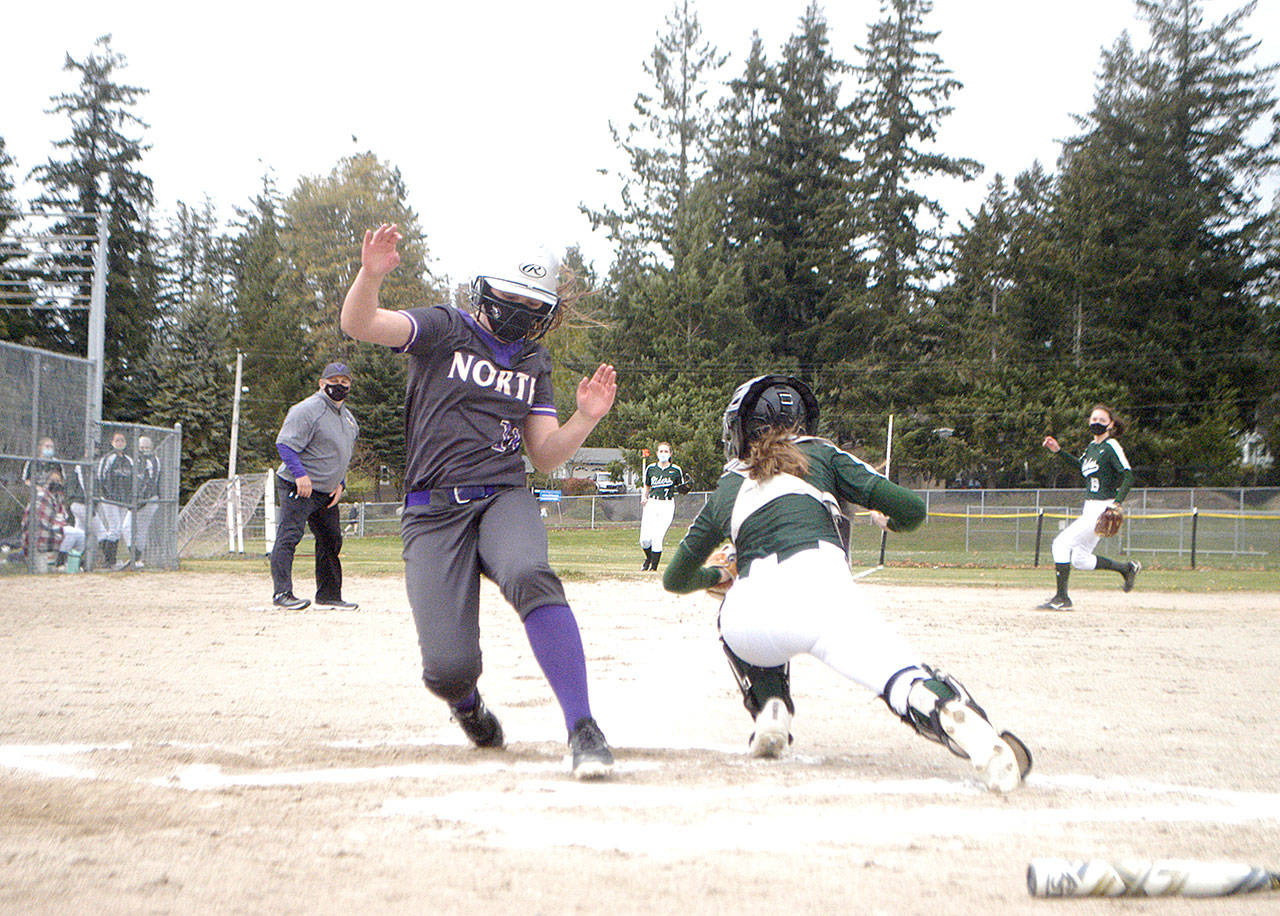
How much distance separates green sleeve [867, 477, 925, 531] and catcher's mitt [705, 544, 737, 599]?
53 centimetres

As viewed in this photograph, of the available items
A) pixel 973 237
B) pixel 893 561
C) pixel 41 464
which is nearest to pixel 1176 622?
pixel 41 464

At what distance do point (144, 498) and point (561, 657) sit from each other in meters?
13.6

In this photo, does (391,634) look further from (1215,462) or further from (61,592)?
(1215,462)

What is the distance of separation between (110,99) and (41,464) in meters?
46.1

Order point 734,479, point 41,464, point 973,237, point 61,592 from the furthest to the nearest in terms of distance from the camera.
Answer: point 973,237, point 41,464, point 61,592, point 734,479

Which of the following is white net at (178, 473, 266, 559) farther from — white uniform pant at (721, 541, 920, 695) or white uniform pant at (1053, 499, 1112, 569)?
white uniform pant at (721, 541, 920, 695)

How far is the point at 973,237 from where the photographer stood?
170 ft

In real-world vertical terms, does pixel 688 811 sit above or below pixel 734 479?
below

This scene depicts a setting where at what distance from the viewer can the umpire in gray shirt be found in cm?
986

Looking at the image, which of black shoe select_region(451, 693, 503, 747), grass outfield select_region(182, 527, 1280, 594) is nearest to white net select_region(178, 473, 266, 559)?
grass outfield select_region(182, 527, 1280, 594)

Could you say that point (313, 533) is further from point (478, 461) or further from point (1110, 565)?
point (1110, 565)

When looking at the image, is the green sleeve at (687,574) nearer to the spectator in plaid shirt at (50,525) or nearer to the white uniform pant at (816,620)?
the white uniform pant at (816,620)

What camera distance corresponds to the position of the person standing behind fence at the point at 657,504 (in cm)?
1764

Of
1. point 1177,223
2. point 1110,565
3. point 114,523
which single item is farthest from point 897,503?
point 1177,223
